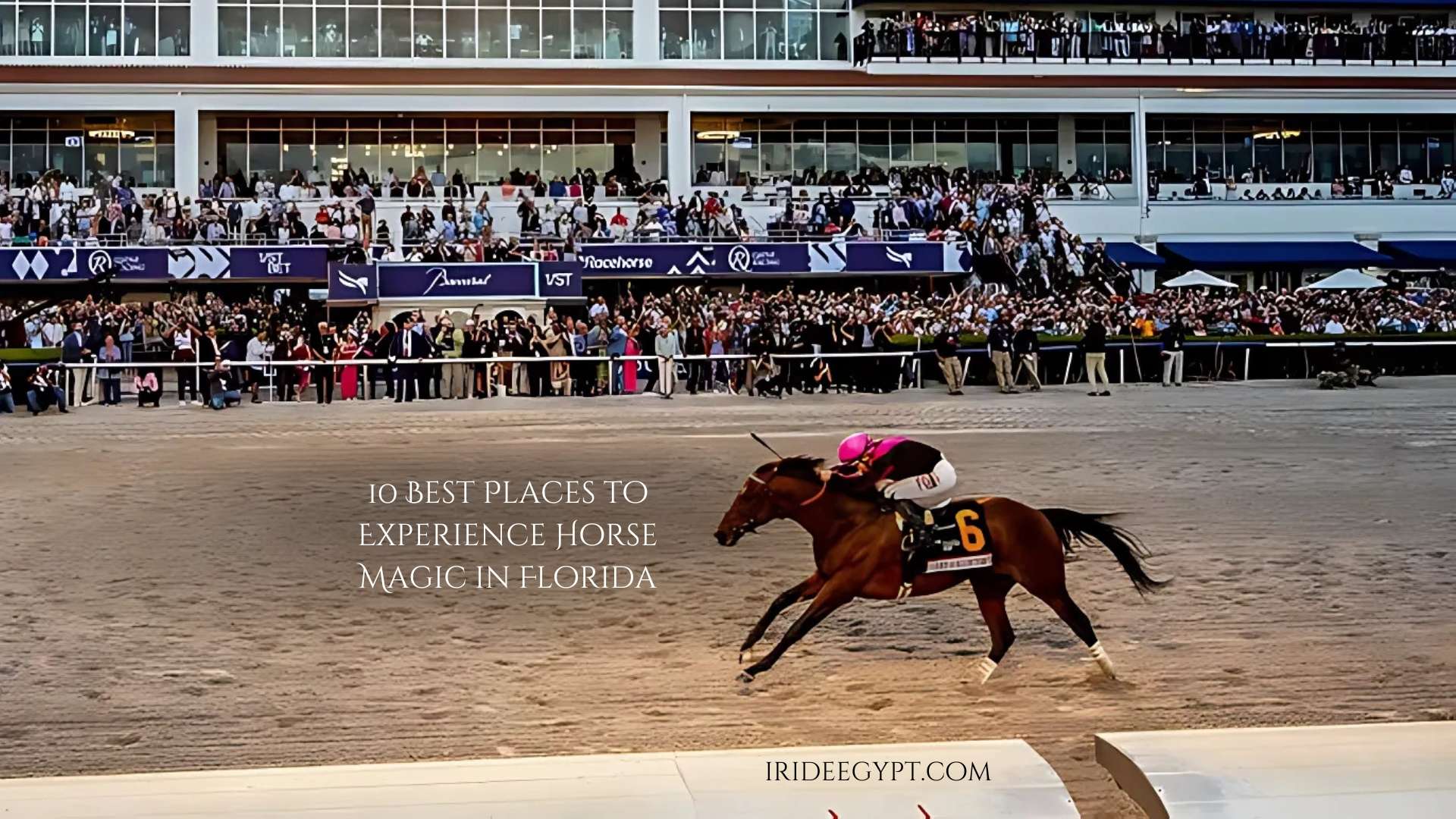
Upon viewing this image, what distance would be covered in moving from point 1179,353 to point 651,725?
959 inches

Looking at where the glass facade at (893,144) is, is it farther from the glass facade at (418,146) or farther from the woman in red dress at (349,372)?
the woman in red dress at (349,372)

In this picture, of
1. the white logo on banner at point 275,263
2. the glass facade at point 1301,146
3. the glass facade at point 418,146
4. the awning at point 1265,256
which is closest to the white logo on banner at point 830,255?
the glass facade at point 418,146

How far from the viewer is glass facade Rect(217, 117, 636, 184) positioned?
4547 cm

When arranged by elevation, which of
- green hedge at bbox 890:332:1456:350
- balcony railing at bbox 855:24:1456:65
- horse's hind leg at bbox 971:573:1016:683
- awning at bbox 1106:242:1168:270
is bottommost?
horse's hind leg at bbox 971:573:1016:683

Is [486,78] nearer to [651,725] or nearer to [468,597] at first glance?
[468,597]

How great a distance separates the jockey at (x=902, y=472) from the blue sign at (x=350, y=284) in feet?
81.8

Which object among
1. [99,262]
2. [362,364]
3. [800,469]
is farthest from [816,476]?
[99,262]

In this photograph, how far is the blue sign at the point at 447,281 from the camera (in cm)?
3152

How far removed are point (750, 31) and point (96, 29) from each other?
1819 centimetres

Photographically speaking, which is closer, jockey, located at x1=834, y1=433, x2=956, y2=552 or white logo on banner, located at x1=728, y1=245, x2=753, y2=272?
jockey, located at x1=834, y1=433, x2=956, y2=552

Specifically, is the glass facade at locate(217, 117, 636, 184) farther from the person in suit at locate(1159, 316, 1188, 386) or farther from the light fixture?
the person in suit at locate(1159, 316, 1188, 386)

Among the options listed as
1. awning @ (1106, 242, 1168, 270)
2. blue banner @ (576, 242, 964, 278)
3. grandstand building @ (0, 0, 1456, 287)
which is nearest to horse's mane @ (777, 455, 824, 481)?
blue banner @ (576, 242, 964, 278)

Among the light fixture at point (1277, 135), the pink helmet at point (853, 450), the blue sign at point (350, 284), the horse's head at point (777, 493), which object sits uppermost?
the light fixture at point (1277, 135)

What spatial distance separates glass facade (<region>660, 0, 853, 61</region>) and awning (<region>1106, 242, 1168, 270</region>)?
32.0ft
